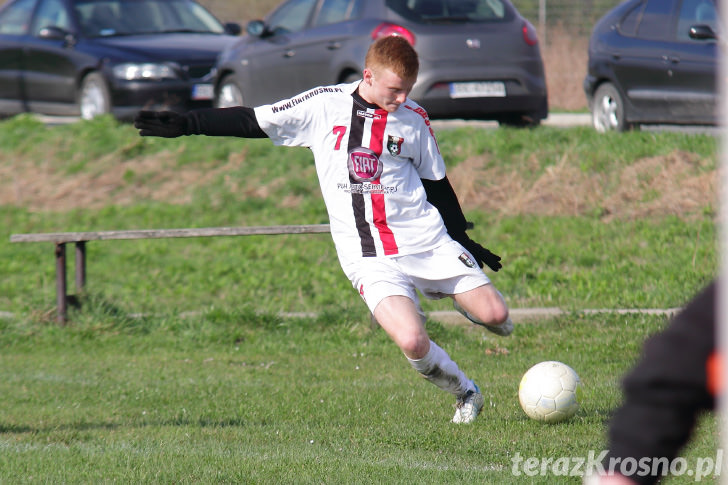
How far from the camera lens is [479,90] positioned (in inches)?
429

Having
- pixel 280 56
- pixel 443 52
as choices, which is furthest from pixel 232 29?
pixel 443 52

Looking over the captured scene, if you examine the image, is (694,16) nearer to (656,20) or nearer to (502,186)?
(656,20)

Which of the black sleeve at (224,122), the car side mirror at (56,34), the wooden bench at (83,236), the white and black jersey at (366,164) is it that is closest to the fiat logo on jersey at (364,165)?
the white and black jersey at (366,164)

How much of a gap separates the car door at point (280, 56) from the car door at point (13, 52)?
394cm

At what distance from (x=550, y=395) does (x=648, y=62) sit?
686 centimetres

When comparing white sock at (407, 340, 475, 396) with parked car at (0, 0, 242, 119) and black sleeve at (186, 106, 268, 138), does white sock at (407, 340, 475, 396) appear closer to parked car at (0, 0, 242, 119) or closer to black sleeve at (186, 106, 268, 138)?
black sleeve at (186, 106, 268, 138)

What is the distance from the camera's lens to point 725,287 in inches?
62.8

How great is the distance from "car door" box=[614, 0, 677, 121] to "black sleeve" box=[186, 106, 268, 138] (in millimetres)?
6768

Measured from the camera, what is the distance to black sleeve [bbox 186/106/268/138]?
16.6ft

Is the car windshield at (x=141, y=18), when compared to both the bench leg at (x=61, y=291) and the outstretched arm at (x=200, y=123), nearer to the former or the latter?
the bench leg at (x=61, y=291)

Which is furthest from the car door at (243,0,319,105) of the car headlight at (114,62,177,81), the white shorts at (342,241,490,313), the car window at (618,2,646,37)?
the white shorts at (342,241,490,313)

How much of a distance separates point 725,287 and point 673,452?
31 cm

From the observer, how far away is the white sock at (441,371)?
199 inches

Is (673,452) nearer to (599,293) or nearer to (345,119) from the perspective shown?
(345,119)
